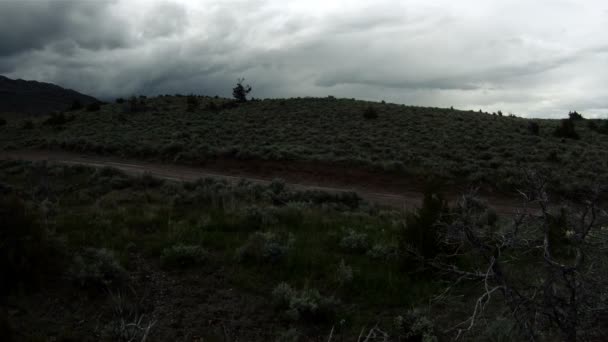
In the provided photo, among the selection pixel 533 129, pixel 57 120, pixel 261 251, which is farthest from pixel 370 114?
pixel 261 251

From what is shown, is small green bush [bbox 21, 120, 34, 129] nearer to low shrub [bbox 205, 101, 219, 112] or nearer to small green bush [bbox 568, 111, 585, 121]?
low shrub [bbox 205, 101, 219, 112]

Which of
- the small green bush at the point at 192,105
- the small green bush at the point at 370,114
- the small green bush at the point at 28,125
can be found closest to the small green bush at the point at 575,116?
the small green bush at the point at 370,114

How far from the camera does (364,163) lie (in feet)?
68.3

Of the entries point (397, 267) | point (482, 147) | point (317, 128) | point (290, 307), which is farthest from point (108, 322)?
point (317, 128)

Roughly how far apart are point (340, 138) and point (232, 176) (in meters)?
9.27

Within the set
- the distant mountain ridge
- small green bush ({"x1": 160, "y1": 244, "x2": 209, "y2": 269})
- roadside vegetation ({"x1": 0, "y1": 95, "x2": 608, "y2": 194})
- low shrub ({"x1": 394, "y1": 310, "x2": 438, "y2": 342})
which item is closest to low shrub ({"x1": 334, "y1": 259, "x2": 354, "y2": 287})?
low shrub ({"x1": 394, "y1": 310, "x2": 438, "y2": 342})

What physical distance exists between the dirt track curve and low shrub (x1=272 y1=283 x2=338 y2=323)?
8318 mm

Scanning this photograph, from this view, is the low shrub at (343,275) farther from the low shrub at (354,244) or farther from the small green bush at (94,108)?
the small green bush at (94,108)

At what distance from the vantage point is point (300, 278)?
240 inches

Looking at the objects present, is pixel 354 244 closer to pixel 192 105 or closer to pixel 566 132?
pixel 566 132

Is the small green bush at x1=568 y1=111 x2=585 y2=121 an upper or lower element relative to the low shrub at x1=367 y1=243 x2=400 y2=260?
upper

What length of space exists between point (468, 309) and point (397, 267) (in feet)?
4.72

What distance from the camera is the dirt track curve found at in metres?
15.9

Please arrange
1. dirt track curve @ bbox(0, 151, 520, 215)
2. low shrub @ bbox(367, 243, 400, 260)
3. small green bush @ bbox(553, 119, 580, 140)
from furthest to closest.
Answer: small green bush @ bbox(553, 119, 580, 140) < dirt track curve @ bbox(0, 151, 520, 215) < low shrub @ bbox(367, 243, 400, 260)
